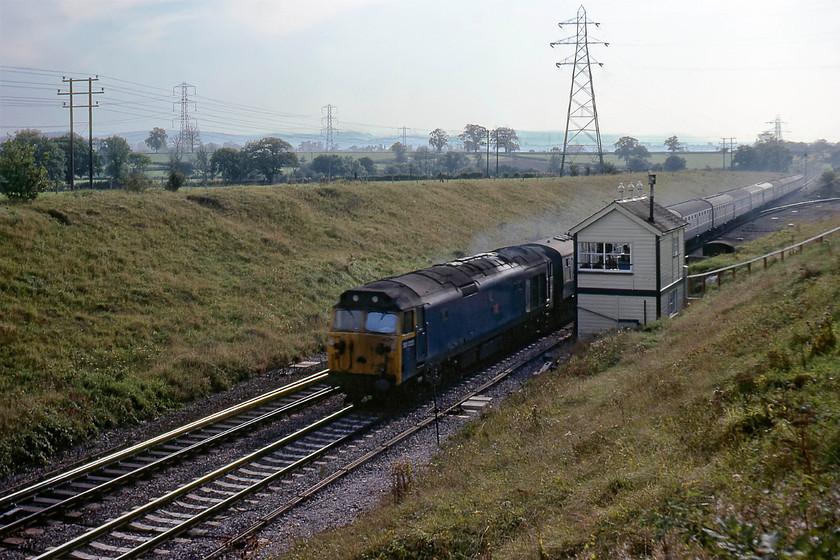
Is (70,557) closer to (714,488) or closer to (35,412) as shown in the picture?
(35,412)

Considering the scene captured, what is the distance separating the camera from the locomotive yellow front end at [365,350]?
18.4 m

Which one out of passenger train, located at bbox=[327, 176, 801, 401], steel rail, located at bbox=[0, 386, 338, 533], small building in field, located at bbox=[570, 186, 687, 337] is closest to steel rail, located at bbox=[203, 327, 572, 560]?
passenger train, located at bbox=[327, 176, 801, 401]

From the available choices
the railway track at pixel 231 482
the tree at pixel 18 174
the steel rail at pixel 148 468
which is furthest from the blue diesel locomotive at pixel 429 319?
the tree at pixel 18 174

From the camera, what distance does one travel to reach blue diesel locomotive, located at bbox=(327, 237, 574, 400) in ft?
61.0

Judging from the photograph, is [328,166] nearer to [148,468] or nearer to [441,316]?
[441,316]

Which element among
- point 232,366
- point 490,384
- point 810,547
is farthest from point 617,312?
point 810,547

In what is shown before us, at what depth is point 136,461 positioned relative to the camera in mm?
15719

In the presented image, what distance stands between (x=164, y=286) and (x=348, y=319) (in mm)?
12947

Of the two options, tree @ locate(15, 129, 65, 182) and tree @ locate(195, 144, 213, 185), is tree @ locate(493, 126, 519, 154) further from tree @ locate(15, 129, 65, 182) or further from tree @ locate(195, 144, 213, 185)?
tree @ locate(15, 129, 65, 182)

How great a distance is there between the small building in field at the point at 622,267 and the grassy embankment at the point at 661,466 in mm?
7174

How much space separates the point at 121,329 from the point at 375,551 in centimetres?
1739

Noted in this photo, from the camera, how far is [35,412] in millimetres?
17531

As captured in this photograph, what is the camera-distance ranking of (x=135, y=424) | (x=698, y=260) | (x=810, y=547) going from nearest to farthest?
(x=810, y=547) < (x=135, y=424) < (x=698, y=260)

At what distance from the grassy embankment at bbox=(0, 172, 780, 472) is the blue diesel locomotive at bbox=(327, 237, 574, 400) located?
568 cm
